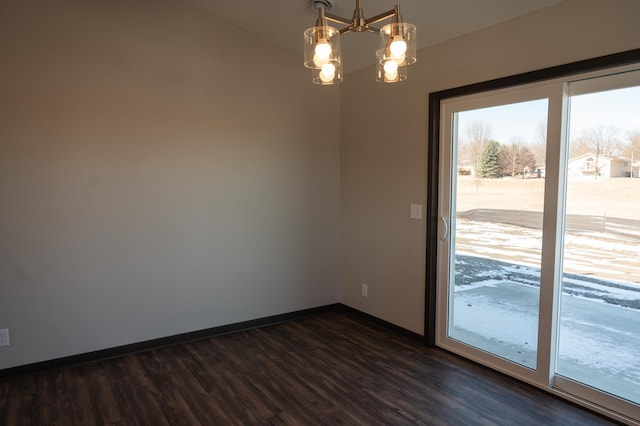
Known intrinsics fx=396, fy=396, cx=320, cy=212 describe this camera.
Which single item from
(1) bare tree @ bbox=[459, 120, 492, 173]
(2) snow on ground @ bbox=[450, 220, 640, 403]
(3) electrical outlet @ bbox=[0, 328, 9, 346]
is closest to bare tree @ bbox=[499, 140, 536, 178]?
(1) bare tree @ bbox=[459, 120, 492, 173]

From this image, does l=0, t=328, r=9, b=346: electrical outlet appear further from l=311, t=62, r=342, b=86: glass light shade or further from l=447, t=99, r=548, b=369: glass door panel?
l=447, t=99, r=548, b=369: glass door panel

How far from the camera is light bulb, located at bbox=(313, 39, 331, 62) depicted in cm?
171

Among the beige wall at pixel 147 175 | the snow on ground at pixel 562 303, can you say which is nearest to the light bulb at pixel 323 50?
the snow on ground at pixel 562 303

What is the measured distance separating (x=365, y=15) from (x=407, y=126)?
1.04m

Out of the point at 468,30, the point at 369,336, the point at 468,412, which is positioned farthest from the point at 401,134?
the point at 468,412

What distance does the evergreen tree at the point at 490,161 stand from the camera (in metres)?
3.13

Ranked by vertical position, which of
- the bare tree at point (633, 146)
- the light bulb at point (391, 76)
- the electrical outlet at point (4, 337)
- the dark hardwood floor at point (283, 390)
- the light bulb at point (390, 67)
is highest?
the light bulb at point (390, 67)

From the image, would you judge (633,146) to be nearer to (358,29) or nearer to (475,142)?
(475,142)

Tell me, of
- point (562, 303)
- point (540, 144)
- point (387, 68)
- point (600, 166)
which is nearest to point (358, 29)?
point (387, 68)

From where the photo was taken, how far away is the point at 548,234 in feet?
9.09

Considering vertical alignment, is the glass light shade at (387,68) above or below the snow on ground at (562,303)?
above

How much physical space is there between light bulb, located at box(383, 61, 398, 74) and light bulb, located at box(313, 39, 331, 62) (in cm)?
28

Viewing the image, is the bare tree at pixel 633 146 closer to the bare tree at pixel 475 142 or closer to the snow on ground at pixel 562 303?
the snow on ground at pixel 562 303

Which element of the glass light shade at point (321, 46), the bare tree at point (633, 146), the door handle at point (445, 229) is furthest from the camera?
the door handle at point (445, 229)
